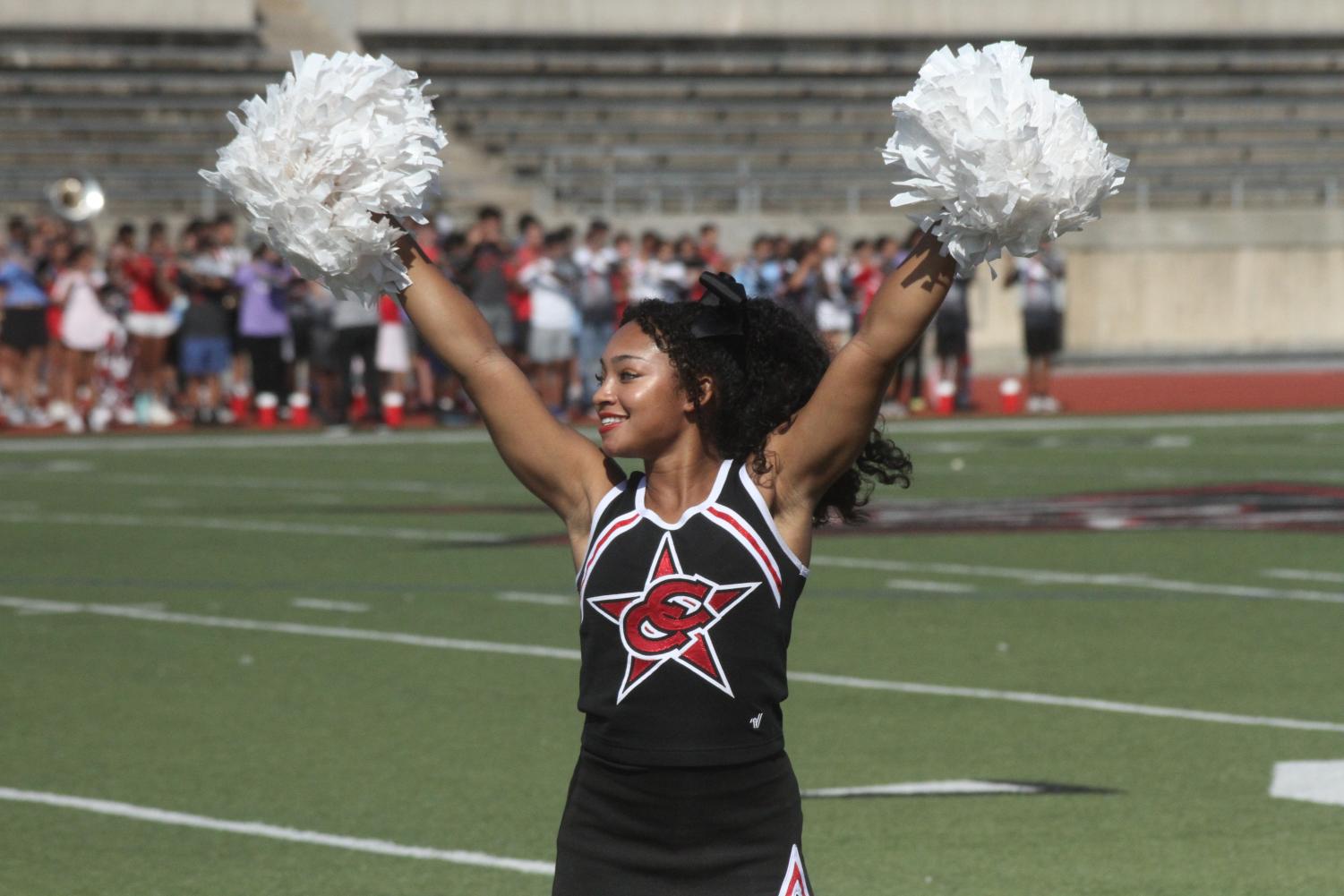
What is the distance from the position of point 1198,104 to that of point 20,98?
55.5 feet

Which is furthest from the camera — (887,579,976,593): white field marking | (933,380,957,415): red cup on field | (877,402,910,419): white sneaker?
(933,380,957,415): red cup on field

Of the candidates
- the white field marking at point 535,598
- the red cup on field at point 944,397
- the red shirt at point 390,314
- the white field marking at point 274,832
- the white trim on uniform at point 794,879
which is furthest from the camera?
the red cup on field at point 944,397

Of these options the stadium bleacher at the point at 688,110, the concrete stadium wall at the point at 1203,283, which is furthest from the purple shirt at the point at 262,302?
the concrete stadium wall at the point at 1203,283

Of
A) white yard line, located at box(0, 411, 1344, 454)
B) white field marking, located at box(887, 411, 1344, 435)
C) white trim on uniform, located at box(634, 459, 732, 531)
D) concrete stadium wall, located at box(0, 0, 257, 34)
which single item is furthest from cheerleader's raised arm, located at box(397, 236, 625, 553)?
concrete stadium wall, located at box(0, 0, 257, 34)

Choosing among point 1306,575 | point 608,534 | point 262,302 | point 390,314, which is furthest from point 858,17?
point 608,534

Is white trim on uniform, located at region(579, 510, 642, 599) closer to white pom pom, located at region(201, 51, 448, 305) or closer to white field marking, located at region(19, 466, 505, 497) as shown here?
white pom pom, located at region(201, 51, 448, 305)

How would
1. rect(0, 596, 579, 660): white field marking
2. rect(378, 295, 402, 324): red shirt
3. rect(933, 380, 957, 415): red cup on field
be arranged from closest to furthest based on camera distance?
1. rect(0, 596, 579, 660): white field marking
2. rect(378, 295, 402, 324): red shirt
3. rect(933, 380, 957, 415): red cup on field

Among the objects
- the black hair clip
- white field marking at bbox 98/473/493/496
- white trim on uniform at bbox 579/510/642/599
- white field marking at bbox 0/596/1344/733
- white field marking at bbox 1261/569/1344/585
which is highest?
the black hair clip

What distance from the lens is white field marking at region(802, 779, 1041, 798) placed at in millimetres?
6539

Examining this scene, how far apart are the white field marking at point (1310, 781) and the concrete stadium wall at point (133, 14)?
28628 millimetres

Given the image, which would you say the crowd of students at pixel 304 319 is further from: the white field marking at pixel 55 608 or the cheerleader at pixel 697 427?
the cheerleader at pixel 697 427

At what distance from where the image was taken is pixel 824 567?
460 inches

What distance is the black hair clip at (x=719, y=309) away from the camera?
3773 mm

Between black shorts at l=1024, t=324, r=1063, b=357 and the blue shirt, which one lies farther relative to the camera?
black shorts at l=1024, t=324, r=1063, b=357
